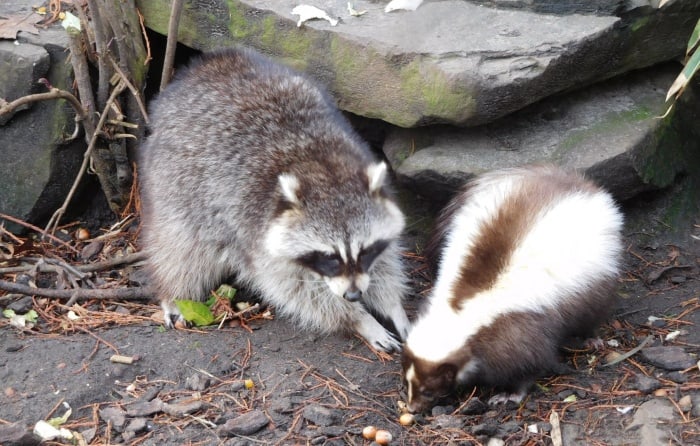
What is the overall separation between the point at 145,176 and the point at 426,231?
6.11ft

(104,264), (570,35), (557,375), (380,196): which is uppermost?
(570,35)

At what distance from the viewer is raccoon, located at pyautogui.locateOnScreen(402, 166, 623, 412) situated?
3.95 metres

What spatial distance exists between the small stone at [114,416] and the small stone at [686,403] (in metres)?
2.61

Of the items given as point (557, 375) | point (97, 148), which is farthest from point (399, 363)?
point (97, 148)

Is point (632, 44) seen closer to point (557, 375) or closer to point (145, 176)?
point (557, 375)

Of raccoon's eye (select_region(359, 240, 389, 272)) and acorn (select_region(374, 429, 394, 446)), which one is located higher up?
raccoon's eye (select_region(359, 240, 389, 272))

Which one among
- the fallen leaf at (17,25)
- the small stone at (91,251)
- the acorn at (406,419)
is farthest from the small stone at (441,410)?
the fallen leaf at (17,25)

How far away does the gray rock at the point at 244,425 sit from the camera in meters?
3.80

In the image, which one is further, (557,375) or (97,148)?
(97,148)

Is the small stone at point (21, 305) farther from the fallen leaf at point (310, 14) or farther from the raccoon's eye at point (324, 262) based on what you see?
the fallen leaf at point (310, 14)

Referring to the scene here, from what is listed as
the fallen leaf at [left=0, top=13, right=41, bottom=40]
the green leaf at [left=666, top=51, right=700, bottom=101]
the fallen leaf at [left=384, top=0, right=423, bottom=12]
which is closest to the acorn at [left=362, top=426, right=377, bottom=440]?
the green leaf at [left=666, top=51, right=700, bottom=101]

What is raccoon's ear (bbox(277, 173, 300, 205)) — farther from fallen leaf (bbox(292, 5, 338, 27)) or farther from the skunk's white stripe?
fallen leaf (bbox(292, 5, 338, 27))

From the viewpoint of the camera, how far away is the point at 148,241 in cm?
511

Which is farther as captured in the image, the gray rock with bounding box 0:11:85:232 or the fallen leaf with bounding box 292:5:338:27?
the gray rock with bounding box 0:11:85:232
